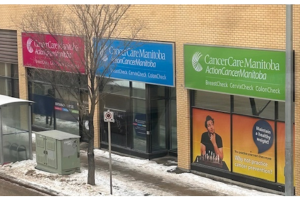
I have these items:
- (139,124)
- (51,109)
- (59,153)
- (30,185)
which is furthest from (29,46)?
(30,185)

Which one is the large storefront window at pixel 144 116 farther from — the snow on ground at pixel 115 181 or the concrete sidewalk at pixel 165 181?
the snow on ground at pixel 115 181

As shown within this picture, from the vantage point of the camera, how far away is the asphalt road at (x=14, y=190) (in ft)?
58.4

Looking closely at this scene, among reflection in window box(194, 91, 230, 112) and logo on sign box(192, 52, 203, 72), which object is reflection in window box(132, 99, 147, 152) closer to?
reflection in window box(194, 91, 230, 112)

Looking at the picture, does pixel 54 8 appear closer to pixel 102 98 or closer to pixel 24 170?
pixel 102 98

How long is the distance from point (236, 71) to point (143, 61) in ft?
13.5

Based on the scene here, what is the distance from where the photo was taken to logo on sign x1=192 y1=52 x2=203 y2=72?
746 inches

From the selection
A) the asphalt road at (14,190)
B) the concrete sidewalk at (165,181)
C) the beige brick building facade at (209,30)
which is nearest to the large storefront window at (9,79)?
the concrete sidewalk at (165,181)

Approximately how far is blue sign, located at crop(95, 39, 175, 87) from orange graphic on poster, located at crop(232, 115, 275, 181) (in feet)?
9.68

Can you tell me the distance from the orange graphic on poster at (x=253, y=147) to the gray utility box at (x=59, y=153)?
5.04 m

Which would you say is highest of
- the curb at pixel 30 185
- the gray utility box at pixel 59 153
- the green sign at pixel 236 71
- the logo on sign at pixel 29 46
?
the logo on sign at pixel 29 46

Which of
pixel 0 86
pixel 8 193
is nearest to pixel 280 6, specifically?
pixel 8 193

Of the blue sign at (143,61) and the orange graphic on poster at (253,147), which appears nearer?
the orange graphic on poster at (253,147)

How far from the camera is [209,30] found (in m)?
18.5

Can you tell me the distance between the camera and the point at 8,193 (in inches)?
706
